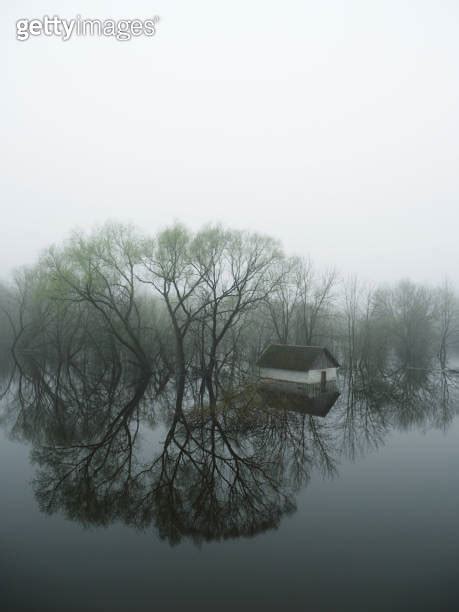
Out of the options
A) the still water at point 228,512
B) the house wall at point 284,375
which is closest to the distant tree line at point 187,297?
the house wall at point 284,375

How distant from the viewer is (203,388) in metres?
31.9

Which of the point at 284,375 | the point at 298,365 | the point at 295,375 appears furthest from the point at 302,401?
the point at 284,375

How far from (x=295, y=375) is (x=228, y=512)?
21.7 meters

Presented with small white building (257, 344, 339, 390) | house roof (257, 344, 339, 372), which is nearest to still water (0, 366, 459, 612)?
small white building (257, 344, 339, 390)

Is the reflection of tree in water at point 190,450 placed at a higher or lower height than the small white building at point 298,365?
lower

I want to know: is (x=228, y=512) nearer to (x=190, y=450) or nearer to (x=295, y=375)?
(x=190, y=450)

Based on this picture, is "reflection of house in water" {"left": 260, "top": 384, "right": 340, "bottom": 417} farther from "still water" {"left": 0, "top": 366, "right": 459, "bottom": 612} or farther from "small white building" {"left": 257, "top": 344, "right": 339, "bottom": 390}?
"small white building" {"left": 257, "top": 344, "right": 339, "bottom": 390}

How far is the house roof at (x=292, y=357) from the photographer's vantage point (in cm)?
3181

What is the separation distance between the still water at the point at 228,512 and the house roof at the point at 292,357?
33.2 ft

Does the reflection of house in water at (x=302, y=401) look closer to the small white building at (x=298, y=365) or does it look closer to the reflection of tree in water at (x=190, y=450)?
the reflection of tree in water at (x=190, y=450)

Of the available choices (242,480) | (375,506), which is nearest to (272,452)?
(242,480)

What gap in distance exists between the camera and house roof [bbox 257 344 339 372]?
3181cm

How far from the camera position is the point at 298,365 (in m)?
31.9

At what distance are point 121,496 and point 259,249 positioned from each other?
101 feet
